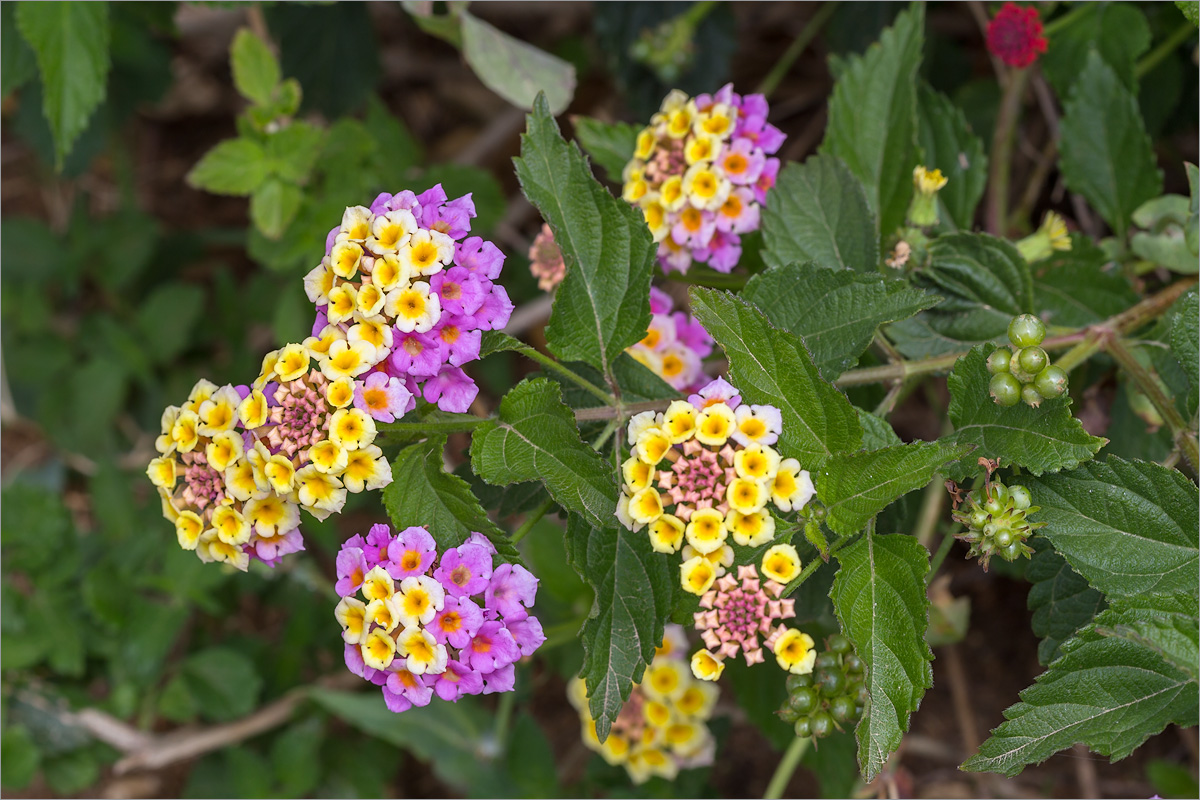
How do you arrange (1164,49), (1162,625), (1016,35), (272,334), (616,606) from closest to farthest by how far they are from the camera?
(1162,625), (616,606), (1016,35), (1164,49), (272,334)

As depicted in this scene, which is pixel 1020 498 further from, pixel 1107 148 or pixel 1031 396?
pixel 1107 148

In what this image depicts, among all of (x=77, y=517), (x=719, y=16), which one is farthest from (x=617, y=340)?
(x=77, y=517)

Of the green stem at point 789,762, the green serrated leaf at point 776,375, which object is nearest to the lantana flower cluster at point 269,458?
the green serrated leaf at point 776,375

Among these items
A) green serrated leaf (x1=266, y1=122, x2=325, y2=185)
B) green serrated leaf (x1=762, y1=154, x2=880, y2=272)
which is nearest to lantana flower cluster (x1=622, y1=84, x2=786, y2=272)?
green serrated leaf (x1=762, y1=154, x2=880, y2=272)

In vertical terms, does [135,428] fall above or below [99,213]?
below

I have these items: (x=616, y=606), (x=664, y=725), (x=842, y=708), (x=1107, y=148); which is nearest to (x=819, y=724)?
(x=842, y=708)

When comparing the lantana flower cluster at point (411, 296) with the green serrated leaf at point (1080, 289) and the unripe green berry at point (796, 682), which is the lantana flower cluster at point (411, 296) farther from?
the green serrated leaf at point (1080, 289)

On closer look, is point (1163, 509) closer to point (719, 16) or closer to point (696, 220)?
point (696, 220)
